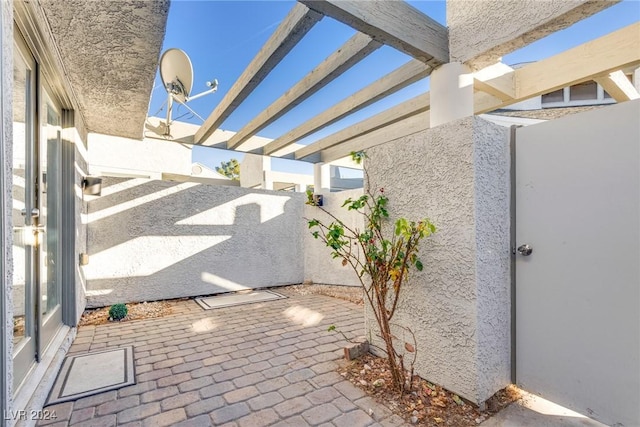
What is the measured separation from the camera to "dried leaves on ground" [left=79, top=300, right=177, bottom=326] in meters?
6.18

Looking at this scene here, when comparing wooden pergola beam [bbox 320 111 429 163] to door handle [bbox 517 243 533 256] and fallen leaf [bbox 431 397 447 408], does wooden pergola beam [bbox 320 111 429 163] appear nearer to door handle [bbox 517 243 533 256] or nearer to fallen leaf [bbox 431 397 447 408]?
door handle [bbox 517 243 533 256]

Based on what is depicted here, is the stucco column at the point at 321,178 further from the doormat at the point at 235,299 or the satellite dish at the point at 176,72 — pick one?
the satellite dish at the point at 176,72

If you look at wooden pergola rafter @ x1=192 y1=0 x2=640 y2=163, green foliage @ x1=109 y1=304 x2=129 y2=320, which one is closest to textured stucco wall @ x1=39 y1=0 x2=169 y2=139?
wooden pergola rafter @ x1=192 y1=0 x2=640 y2=163

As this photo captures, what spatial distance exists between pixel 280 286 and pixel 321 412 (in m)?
6.77

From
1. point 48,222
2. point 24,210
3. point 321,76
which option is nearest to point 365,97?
point 321,76

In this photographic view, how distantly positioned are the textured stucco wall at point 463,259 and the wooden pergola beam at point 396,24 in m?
1.33

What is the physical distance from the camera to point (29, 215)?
337 centimetres

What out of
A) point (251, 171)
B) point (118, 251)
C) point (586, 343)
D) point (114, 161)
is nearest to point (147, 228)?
point (118, 251)

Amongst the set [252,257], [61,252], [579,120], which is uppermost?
[579,120]

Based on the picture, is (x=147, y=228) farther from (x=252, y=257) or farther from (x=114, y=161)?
(x=114, y=161)

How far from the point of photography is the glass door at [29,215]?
9.96ft

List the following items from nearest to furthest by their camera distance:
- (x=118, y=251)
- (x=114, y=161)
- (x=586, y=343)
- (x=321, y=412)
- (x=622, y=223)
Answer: (x=622, y=223) < (x=586, y=343) < (x=321, y=412) < (x=118, y=251) < (x=114, y=161)

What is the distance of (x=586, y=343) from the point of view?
111 inches

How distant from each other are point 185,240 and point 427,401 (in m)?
7.09
